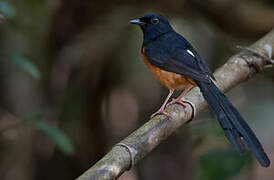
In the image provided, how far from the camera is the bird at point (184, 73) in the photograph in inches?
109

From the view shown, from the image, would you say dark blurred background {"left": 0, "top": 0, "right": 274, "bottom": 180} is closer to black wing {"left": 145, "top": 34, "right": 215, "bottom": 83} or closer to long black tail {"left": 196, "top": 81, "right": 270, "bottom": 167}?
black wing {"left": 145, "top": 34, "right": 215, "bottom": 83}

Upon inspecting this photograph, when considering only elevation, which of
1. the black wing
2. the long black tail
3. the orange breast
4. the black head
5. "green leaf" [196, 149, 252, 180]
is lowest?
"green leaf" [196, 149, 252, 180]

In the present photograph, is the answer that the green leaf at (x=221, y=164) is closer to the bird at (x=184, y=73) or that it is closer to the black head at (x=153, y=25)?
the bird at (x=184, y=73)

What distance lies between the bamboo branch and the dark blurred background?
3.01 ft

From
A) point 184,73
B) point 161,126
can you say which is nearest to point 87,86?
point 184,73

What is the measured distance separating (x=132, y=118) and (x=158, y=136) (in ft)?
7.78

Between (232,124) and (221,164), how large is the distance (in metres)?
1.12

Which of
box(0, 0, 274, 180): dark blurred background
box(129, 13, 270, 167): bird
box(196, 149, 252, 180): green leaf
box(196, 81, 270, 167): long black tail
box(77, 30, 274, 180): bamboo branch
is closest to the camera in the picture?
box(77, 30, 274, 180): bamboo branch

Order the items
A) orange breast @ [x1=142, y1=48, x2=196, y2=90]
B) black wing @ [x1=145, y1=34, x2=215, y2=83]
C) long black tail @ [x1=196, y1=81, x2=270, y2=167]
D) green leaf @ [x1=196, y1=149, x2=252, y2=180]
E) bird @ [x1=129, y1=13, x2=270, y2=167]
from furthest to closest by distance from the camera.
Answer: green leaf @ [x1=196, y1=149, x2=252, y2=180] → orange breast @ [x1=142, y1=48, x2=196, y2=90] → black wing @ [x1=145, y1=34, x2=215, y2=83] → bird @ [x1=129, y1=13, x2=270, y2=167] → long black tail @ [x1=196, y1=81, x2=270, y2=167]

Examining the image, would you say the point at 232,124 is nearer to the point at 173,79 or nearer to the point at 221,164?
the point at 173,79

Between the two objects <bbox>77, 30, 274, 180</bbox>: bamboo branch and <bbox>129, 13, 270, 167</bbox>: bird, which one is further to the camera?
<bbox>129, 13, 270, 167</bbox>: bird

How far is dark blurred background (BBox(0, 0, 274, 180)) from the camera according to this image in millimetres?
4746

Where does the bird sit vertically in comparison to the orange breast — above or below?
above

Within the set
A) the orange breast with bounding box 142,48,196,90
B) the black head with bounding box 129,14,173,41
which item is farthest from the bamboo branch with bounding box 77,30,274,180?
the black head with bounding box 129,14,173,41
